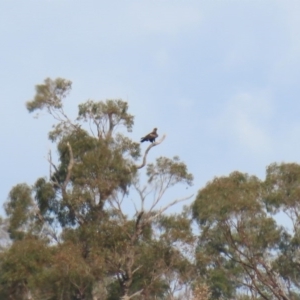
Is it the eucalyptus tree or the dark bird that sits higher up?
the dark bird

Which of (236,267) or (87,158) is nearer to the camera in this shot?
(87,158)

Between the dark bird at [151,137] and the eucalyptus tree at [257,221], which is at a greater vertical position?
the dark bird at [151,137]

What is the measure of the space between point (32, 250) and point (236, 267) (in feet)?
28.0

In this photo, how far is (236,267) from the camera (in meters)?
33.5

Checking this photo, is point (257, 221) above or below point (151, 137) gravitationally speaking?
below

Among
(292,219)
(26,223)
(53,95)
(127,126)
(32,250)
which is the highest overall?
(53,95)

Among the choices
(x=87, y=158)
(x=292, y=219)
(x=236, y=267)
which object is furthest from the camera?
(x=236, y=267)

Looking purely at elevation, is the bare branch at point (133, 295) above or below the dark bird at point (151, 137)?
below

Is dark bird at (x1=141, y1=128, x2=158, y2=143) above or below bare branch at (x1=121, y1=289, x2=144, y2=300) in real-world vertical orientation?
above

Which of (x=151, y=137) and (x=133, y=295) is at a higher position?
(x=151, y=137)

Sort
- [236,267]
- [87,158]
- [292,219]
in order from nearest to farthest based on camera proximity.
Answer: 1. [292,219]
2. [87,158]
3. [236,267]

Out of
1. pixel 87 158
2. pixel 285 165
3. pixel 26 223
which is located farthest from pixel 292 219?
pixel 26 223

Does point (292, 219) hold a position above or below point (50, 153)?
below

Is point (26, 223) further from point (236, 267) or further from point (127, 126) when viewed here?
point (236, 267)
